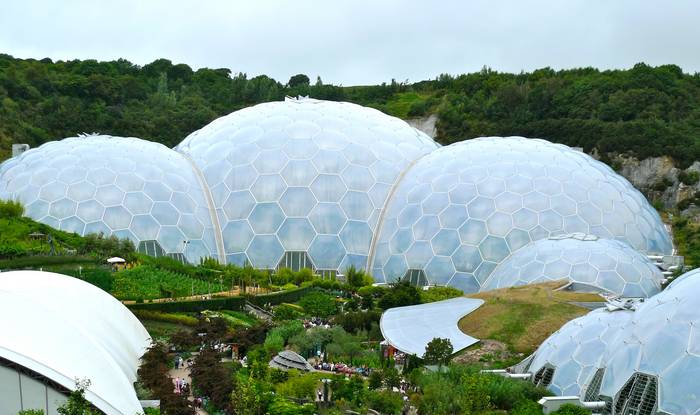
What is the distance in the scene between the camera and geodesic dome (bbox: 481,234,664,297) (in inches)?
1330

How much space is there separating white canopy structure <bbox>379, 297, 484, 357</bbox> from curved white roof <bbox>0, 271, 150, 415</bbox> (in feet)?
26.1

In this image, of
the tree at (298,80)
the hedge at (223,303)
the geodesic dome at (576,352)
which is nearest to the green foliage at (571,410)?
the geodesic dome at (576,352)

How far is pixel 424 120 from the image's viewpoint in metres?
A: 76.4

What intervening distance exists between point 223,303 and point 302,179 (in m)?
11.2

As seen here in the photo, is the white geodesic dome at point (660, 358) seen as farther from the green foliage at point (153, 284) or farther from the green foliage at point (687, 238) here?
the green foliage at point (687, 238)

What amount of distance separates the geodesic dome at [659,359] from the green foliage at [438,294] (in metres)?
13.3

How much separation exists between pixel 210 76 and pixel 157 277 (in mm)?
60073

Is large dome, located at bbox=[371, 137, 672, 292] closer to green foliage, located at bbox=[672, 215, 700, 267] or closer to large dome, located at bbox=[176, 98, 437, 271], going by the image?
green foliage, located at bbox=[672, 215, 700, 267]

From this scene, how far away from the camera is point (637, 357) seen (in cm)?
2003

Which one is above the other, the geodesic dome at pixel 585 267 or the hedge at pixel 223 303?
the geodesic dome at pixel 585 267

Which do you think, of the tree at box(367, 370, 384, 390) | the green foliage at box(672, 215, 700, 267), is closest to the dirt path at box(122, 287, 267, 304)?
the tree at box(367, 370, 384, 390)

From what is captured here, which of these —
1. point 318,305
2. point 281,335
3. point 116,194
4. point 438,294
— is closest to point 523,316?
point 438,294

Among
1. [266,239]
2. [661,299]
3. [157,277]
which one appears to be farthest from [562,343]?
[266,239]

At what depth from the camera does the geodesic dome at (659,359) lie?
1870 centimetres
